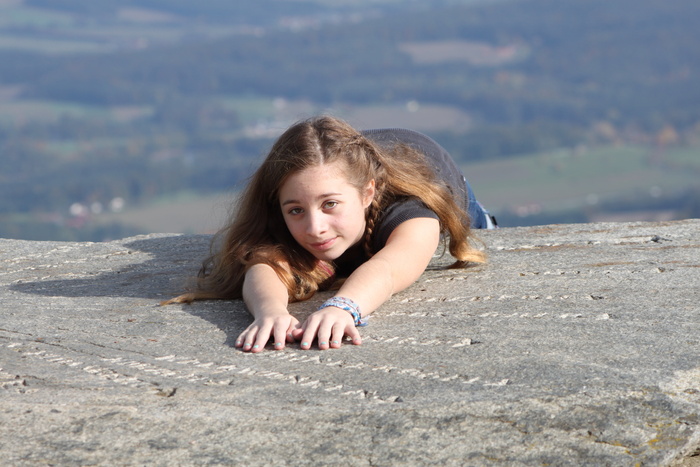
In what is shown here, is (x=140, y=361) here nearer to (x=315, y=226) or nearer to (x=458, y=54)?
(x=315, y=226)

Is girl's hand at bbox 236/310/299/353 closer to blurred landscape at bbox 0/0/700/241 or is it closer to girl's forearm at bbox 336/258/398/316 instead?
girl's forearm at bbox 336/258/398/316

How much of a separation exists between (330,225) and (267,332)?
0.85m

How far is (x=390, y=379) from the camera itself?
3.11 meters

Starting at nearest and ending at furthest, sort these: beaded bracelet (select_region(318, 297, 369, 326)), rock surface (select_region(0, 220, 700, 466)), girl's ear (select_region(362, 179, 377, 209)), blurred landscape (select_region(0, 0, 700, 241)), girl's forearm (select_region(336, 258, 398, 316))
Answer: rock surface (select_region(0, 220, 700, 466))
beaded bracelet (select_region(318, 297, 369, 326))
girl's forearm (select_region(336, 258, 398, 316))
girl's ear (select_region(362, 179, 377, 209))
blurred landscape (select_region(0, 0, 700, 241))

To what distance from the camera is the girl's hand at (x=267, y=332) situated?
3475mm

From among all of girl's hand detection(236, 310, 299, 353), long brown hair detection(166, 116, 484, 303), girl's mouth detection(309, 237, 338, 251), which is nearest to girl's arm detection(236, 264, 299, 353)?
girl's hand detection(236, 310, 299, 353)

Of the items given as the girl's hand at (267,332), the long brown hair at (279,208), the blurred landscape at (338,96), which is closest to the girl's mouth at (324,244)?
the long brown hair at (279,208)

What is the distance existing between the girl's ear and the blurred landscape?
1306 inches

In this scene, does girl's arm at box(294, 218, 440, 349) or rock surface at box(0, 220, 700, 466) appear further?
girl's arm at box(294, 218, 440, 349)

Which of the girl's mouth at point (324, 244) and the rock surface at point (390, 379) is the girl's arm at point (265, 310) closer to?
the rock surface at point (390, 379)

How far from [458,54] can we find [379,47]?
11943 mm

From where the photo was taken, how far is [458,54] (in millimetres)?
126250

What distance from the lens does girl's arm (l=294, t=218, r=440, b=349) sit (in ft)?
11.6

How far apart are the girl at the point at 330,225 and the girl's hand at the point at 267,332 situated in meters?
0.06
